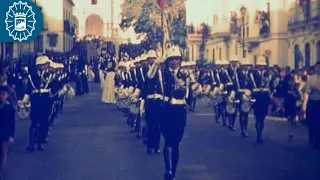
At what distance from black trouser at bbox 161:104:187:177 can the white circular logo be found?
3.34m

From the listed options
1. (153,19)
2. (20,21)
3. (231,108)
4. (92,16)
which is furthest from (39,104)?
(92,16)

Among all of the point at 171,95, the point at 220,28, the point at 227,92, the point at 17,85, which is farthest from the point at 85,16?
the point at 171,95

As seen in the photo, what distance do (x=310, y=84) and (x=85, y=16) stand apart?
8496 cm

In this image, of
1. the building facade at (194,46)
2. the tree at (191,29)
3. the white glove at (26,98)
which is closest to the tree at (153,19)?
the tree at (191,29)

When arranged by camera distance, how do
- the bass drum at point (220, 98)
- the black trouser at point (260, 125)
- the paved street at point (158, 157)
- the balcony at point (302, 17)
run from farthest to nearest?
the balcony at point (302, 17) → the bass drum at point (220, 98) → the black trouser at point (260, 125) → the paved street at point (158, 157)

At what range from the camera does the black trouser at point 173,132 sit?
35.8 ft

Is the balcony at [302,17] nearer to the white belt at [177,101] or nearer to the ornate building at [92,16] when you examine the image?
the white belt at [177,101]

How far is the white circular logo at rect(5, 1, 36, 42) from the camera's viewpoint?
12.7 m

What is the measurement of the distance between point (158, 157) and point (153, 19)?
33.8m

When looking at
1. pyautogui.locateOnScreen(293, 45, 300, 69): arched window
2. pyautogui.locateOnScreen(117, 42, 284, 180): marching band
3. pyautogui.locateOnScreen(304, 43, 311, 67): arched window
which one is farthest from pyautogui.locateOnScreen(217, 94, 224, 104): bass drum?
pyautogui.locateOnScreen(293, 45, 300, 69): arched window

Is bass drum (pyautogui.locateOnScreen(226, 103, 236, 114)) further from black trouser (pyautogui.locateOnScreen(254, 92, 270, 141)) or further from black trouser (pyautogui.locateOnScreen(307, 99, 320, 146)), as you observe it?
black trouser (pyautogui.locateOnScreen(307, 99, 320, 146))

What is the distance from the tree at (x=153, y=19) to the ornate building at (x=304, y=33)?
32.6 ft

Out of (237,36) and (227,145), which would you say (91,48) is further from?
(227,145)

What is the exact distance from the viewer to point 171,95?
11250mm
